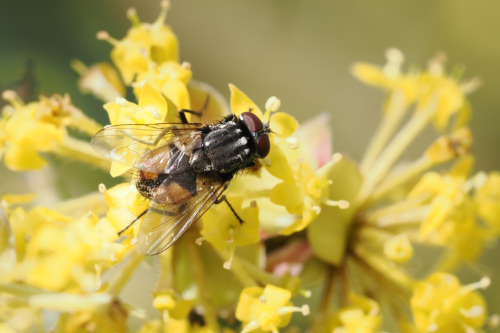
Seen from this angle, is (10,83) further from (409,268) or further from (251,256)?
(409,268)

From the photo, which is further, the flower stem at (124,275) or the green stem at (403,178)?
the green stem at (403,178)

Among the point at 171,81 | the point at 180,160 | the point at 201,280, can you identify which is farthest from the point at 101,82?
the point at 201,280

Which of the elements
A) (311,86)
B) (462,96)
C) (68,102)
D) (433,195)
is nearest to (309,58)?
(311,86)

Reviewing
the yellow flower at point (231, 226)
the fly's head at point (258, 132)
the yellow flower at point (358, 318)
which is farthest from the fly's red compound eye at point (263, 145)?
the yellow flower at point (358, 318)

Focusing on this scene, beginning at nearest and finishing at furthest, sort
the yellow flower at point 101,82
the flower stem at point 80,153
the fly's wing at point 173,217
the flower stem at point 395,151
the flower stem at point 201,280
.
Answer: the fly's wing at point 173,217
the flower stem at point 201,280
the flower stem at point 80,153
the yellow flower at point 101,82
the flower stem at point 395,151

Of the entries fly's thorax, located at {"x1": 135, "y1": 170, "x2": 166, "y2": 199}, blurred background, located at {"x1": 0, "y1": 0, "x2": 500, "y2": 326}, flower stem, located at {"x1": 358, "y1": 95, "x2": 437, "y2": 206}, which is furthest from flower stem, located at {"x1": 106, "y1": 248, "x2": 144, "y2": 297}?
blurred background, located at {"x1": 0, "y1": 0, "x2": 500, "y2": 326}

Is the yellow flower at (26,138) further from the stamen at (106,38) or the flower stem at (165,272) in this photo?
the flower stem at (165,272)

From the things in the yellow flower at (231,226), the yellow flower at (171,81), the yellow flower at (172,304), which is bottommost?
the yellow flower at (172,304)
